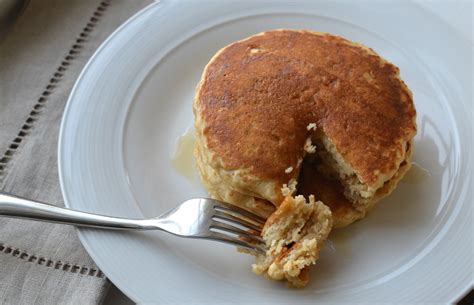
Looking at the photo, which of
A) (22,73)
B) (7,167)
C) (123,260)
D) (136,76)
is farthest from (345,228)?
(22,73)

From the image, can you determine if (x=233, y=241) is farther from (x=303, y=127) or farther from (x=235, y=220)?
(x=303, y=127)

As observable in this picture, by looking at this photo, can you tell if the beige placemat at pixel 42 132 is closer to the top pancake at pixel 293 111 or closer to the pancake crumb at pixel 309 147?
the top pancake at pixel 293 111

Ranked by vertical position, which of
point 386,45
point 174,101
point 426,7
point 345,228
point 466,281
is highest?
point 426,7

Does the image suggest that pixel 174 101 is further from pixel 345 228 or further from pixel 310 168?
pixel 345 228

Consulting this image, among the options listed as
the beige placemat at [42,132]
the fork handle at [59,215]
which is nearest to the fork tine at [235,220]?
the fork handle at [59,215]

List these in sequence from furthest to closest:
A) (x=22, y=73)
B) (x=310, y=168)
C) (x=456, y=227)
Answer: (x=22, y=73)
(x=310, y=168)
(x=456, y=227)

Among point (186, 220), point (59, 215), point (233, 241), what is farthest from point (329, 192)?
point (59, 215)

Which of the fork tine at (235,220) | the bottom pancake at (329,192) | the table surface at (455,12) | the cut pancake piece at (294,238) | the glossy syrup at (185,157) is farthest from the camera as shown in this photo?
the table surface at (455,12)
